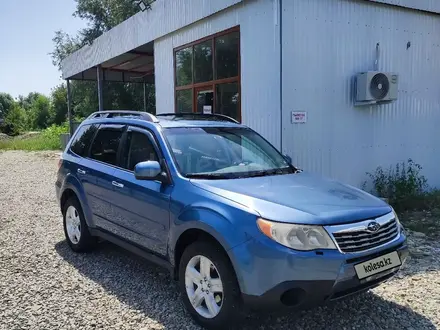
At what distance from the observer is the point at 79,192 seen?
5059 mm

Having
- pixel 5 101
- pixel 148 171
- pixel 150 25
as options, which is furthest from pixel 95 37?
pixel 5 101

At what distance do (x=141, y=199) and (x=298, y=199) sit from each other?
1.58 m

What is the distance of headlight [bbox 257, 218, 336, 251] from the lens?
2.84m

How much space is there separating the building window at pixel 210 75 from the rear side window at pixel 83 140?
137 inches

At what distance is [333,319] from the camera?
11.2 feet

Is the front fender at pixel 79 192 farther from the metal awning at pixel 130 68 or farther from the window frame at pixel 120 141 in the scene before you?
the metal awning at pixel 130 68

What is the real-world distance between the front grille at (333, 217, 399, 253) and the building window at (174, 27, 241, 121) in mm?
5151

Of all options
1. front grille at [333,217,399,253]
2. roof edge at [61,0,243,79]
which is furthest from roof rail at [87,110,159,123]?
roof edge at [61,0,243,79]

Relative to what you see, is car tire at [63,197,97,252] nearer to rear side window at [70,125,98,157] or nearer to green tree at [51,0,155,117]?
rear side window at [70,125,98,157]

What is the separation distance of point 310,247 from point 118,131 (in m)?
2.79

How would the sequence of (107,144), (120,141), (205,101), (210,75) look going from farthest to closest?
(205,101) → (210,75) → (107,144) → (120,141)

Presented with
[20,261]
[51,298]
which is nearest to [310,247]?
[51,298]

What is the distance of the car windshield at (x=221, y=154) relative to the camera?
3.80 meters

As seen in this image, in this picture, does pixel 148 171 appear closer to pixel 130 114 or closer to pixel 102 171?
pixel 102 171
